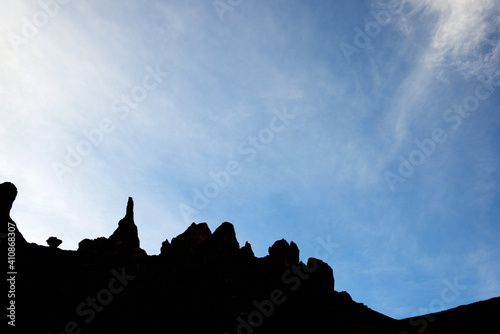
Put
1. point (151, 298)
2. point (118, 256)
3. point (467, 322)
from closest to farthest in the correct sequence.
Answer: point (467, 322), point (151, 298), point (118, 256)

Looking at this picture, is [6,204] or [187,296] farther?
[187,296]

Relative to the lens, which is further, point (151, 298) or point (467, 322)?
point (151, 298)

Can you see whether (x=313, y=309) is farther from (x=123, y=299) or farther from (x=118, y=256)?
(x=118, y=256)

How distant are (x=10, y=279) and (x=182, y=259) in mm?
19310

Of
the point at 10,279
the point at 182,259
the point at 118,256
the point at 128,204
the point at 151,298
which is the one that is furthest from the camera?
the point at 128,204

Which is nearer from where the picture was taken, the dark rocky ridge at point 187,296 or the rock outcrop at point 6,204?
the dark rocky ridge at point 187,296

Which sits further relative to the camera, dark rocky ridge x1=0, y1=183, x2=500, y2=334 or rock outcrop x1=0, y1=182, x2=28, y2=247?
rock outcrop x1=0, y1=182, x2=28, y2=247

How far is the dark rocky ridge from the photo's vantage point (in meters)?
23.0

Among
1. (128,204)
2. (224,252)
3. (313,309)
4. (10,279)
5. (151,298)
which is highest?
(128,204)

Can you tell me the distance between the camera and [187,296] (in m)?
29.4

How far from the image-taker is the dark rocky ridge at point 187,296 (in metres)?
23.0

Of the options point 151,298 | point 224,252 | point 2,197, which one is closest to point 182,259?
point 224,252

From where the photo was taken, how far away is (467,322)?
15.2 metres

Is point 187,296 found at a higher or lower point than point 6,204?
lower
